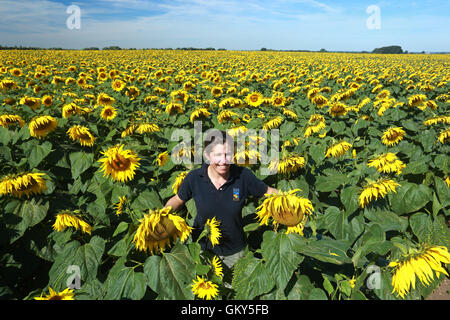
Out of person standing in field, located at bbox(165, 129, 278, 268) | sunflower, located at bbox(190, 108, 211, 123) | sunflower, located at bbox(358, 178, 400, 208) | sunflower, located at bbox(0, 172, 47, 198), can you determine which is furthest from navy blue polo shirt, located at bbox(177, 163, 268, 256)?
sunflower, located at bbox(190, 108, 211, 123)

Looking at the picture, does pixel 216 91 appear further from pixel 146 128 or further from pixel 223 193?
pixel 223 193

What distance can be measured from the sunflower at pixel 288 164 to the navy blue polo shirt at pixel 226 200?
0.27 metres

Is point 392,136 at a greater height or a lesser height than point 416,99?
lesser

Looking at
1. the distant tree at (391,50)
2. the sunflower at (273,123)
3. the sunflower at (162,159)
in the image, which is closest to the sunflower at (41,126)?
the sunflower at (162,159)

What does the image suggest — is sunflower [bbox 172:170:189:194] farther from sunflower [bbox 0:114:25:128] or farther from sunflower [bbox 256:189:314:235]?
sunflower [bbox 0:114:25:128]

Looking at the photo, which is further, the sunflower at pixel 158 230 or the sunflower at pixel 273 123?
the sunflower at pixel 273 123

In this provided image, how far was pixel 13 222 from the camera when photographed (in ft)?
7.82

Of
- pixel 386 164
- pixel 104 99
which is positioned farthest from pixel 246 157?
pixel 104 99

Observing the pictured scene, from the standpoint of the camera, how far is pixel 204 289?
192 cm

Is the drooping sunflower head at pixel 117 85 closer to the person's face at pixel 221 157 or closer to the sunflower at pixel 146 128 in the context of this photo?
the sunflower at pixel 146 128

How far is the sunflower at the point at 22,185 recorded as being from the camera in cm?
228

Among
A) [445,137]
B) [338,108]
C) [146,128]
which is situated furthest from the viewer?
[338,108]

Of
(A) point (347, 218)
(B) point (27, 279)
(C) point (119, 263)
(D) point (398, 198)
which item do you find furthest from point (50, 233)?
(D) point (398, 198)

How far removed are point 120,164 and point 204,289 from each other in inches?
→ 59.7
